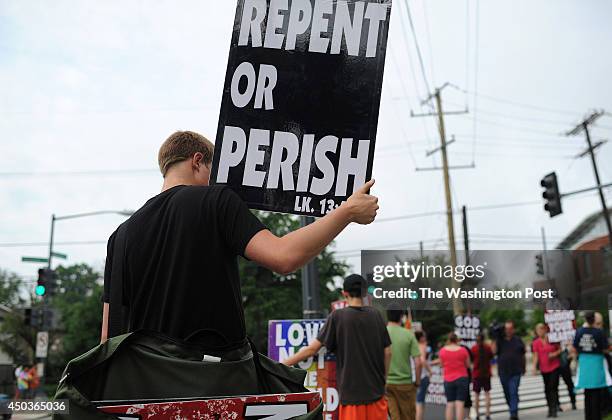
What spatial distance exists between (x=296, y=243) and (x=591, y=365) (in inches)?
372

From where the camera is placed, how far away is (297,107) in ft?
8.84

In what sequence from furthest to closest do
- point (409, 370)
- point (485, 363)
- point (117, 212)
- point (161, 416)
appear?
point (117, 212) < point (485, 363) < point (409, 370) < point (161, 416)

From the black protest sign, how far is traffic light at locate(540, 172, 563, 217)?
58.7ft

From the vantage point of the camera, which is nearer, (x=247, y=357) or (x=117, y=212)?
(x=247, y=357)

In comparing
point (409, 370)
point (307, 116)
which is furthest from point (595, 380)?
point (307, 116)

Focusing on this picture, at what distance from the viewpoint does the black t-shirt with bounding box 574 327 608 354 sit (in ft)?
33.5

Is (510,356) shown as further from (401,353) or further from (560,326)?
(401,353)

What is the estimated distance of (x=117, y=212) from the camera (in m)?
27.3

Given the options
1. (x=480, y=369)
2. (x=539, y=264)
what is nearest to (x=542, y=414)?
(x=480, y=369)

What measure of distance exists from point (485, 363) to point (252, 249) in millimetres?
13412

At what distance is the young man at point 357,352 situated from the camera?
627 cm

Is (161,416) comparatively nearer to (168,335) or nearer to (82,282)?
(168,335)

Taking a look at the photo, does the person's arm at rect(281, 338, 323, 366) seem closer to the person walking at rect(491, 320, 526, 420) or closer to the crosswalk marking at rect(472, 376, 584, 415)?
the person walking at rect(491, 320, 526, 420)

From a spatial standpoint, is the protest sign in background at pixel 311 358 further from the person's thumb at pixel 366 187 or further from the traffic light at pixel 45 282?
the traffic light at pixel 45 282
